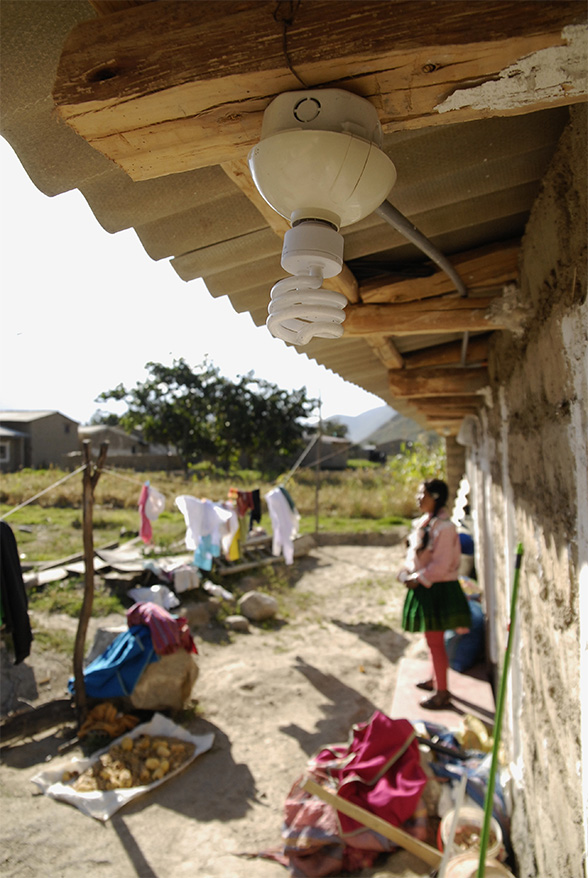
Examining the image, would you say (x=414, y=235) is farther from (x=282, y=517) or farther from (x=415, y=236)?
(x=282, y=517)

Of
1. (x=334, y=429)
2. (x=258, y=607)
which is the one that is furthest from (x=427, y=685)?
(x=334, y=429)

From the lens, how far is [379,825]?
2.90 m

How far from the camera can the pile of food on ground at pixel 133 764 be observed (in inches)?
154

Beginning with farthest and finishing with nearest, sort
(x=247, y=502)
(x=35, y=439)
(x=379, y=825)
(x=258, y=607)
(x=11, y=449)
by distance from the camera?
(x=35, y=439) < (x=11, y=449) < (x=247, y=502) < (x=258, y=607) < (x=379, y=825)

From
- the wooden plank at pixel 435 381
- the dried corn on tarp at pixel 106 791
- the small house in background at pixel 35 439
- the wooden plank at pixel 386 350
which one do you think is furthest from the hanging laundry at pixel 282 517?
the small house in background at pixel 35 439

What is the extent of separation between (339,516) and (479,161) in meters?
14.6

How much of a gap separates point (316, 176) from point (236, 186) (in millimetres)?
801

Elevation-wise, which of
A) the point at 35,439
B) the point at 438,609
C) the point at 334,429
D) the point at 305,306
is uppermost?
the point at 334,429

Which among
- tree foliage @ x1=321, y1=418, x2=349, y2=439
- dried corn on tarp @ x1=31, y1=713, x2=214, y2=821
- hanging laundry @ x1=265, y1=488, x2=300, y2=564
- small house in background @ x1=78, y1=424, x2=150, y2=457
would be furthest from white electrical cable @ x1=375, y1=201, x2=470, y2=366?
tree foliage @ x1=321, y1=418, x2=349, y2=439

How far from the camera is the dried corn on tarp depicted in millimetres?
3678

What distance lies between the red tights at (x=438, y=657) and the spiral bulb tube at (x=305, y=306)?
382cm

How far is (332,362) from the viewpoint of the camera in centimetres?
368

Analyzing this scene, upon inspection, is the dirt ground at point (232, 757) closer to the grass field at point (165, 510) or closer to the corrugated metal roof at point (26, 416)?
the grass field at point (165, 510)

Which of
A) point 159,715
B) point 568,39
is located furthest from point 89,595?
point 568,39
